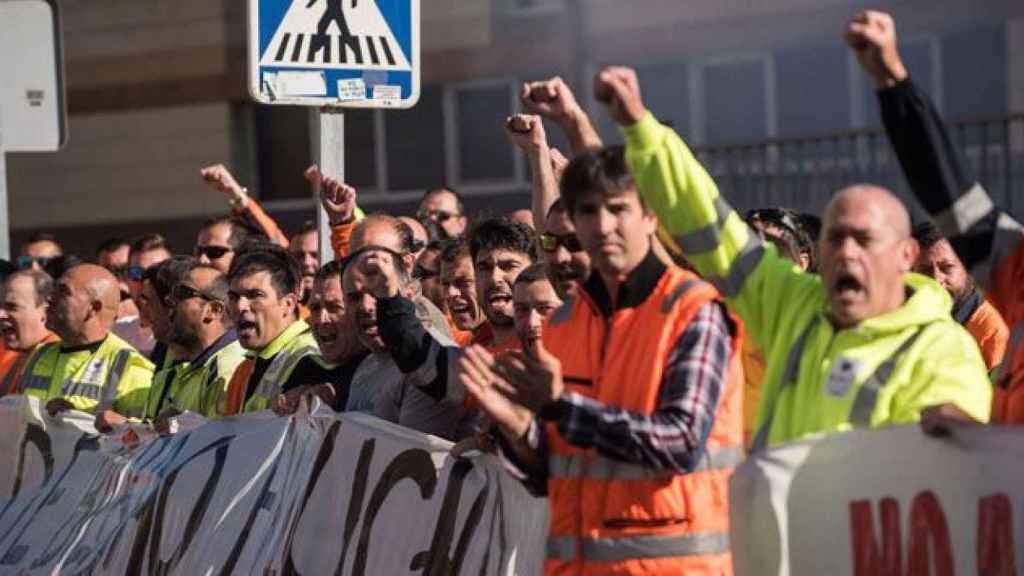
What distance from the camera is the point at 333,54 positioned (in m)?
8.85

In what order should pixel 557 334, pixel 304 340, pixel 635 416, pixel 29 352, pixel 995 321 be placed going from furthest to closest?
1. pixel 29 352
2. pixel 304 340
3. pixel 995 321
4. pixel 557 334
5. pixel 635 416

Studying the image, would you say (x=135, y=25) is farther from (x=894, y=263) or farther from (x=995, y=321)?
(x=894, y=263)

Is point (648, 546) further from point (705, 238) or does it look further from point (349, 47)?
point (349, 47)

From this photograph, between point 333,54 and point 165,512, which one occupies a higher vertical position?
point 333,54

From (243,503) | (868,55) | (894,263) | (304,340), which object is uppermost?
(868,55)

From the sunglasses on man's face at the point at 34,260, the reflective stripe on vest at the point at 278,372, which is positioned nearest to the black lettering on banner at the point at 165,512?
the reflective stripe on vest at the point at 278,372

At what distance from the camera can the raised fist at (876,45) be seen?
5.00 metres

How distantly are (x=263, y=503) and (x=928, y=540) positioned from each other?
3.44m

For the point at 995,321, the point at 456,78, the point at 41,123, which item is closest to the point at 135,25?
the point at 456,78

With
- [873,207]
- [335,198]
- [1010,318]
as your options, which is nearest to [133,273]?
[335,198]

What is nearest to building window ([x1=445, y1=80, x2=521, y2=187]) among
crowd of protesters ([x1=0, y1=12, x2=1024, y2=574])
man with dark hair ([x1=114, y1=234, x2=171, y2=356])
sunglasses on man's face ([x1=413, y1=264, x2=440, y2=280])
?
man with dark hair ([x1=114, y1=234, x2=171, y2=356])

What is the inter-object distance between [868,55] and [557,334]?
1.00 metres

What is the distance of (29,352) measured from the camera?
11.1 meters

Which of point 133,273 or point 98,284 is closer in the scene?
point 98,284
